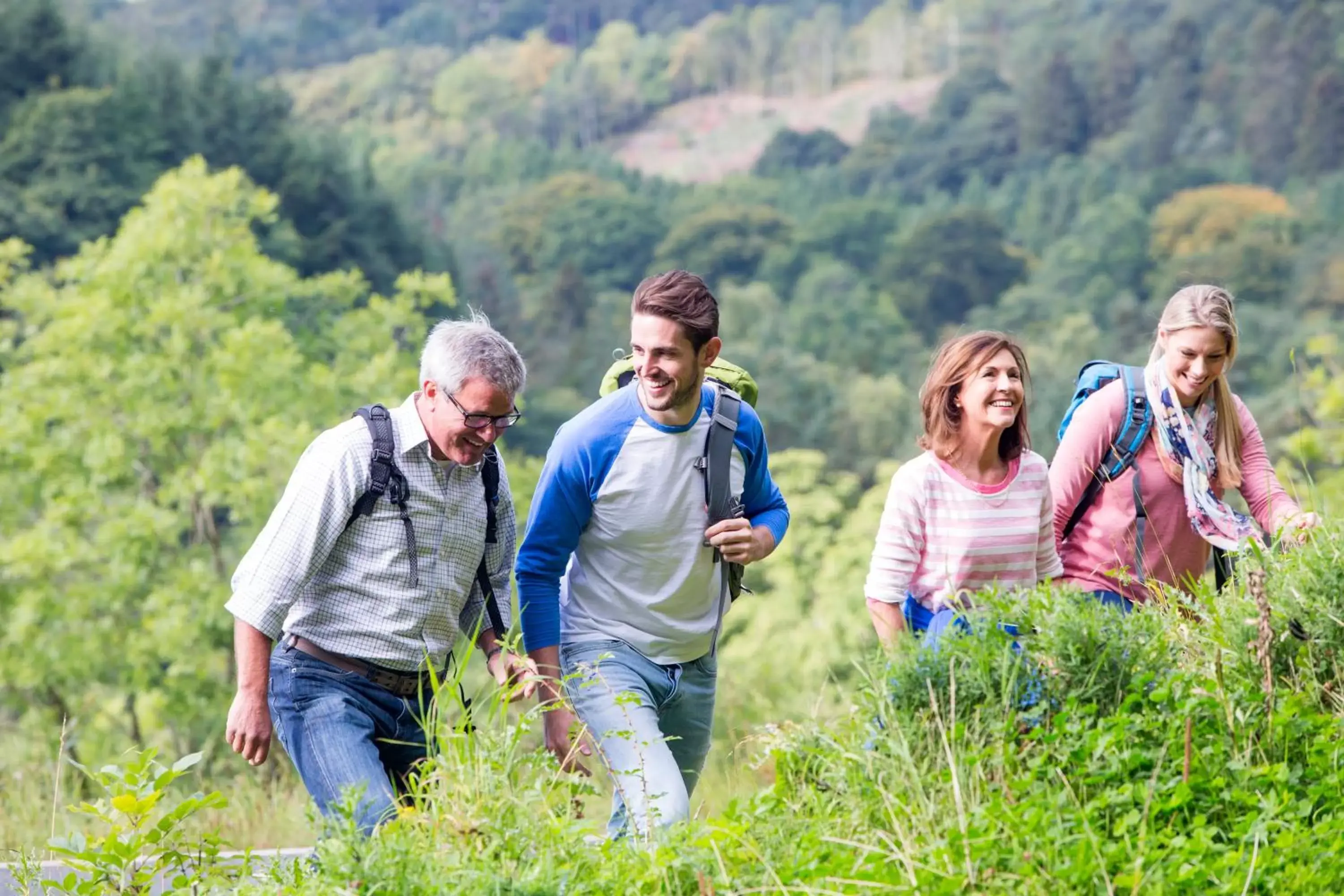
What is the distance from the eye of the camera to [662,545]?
3760 mm

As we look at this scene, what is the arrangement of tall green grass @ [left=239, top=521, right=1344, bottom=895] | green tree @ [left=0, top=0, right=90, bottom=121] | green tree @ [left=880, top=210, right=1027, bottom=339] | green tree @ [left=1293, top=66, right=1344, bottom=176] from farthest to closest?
1. green tree @ [left=880, top=210, right=1027, bottom=339]
2. green tree @ [left=1293, top=66, right=1344, bottom=176]
3. green tree @ [left=0, top=0, right=90, bottom=121]
4. tall green grass @ [left=239, top=521, right=1344, bottom=895]

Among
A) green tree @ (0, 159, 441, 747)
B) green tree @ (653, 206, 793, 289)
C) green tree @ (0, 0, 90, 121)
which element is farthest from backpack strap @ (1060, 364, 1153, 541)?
green tree @ (653, 206, 793, 289)

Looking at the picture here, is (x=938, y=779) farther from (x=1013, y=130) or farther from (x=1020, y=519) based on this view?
(x=1013, y=130)

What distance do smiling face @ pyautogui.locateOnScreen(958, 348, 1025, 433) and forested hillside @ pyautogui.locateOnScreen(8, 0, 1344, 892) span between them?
2.25 ft

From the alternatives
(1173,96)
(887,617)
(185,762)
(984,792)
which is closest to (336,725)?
(185,762)

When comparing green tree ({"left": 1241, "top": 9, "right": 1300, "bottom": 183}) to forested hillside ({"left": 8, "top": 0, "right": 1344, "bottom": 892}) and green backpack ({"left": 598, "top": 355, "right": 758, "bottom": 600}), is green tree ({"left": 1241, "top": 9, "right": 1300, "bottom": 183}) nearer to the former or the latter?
forested hillside ({"left": 8, "top": 0, "right": 1344, "bottom": 892})

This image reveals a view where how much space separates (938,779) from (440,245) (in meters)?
42.4

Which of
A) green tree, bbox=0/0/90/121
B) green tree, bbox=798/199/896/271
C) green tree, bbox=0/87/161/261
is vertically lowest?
green tree, bbox=798/199/896/271

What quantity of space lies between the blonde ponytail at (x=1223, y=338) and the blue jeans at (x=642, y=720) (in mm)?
1556

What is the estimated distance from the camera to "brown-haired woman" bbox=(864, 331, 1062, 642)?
3775 mm

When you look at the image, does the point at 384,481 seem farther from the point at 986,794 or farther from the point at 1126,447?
the point at 1126,447

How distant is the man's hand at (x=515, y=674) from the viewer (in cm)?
330

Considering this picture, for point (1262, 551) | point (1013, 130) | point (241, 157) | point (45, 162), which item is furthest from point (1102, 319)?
point (1262, 551)

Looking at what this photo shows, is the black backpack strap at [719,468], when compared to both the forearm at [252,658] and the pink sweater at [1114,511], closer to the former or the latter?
the pink sweater at [1114,511]
